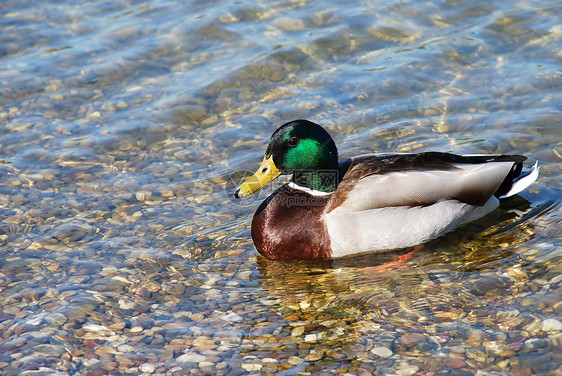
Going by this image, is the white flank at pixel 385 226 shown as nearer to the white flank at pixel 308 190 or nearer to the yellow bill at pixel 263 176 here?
the white flank at pixel 308 190

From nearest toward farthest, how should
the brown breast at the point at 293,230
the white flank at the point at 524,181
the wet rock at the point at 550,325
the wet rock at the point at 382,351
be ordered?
the wet rock at the point at 382,351 → the wet rock at the point at 550,325 → the brown breast at the point at 293,230 → the white flank at the point at 524,181

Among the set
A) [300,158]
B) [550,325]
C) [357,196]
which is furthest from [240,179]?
[550,325]

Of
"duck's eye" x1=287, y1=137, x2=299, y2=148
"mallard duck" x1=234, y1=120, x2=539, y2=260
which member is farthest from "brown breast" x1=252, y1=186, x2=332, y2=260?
"duck's eye" x1=287, y1=137, x2=299, y2=148

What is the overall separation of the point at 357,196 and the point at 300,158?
0.67m

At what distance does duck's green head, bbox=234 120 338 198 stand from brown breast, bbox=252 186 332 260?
20cm

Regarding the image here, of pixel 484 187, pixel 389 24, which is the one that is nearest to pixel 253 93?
pixel 389 24

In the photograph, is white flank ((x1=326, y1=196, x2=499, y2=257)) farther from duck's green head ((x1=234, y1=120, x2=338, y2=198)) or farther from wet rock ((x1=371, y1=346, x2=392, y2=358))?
wet rock ((x1=371, y1=346, x2=392, y2=358))

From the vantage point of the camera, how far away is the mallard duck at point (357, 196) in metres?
6.23

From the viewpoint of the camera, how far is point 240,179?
25.7ft

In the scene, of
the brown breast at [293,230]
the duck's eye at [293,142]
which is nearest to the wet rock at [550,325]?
the brown breast at [293,230]

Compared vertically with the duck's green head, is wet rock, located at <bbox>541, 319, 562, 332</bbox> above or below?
below

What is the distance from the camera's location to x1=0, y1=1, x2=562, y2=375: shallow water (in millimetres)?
5195

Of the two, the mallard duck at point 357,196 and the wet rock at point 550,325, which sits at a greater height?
the mallard duck at point 357,196

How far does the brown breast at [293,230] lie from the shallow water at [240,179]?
0.49 ft
